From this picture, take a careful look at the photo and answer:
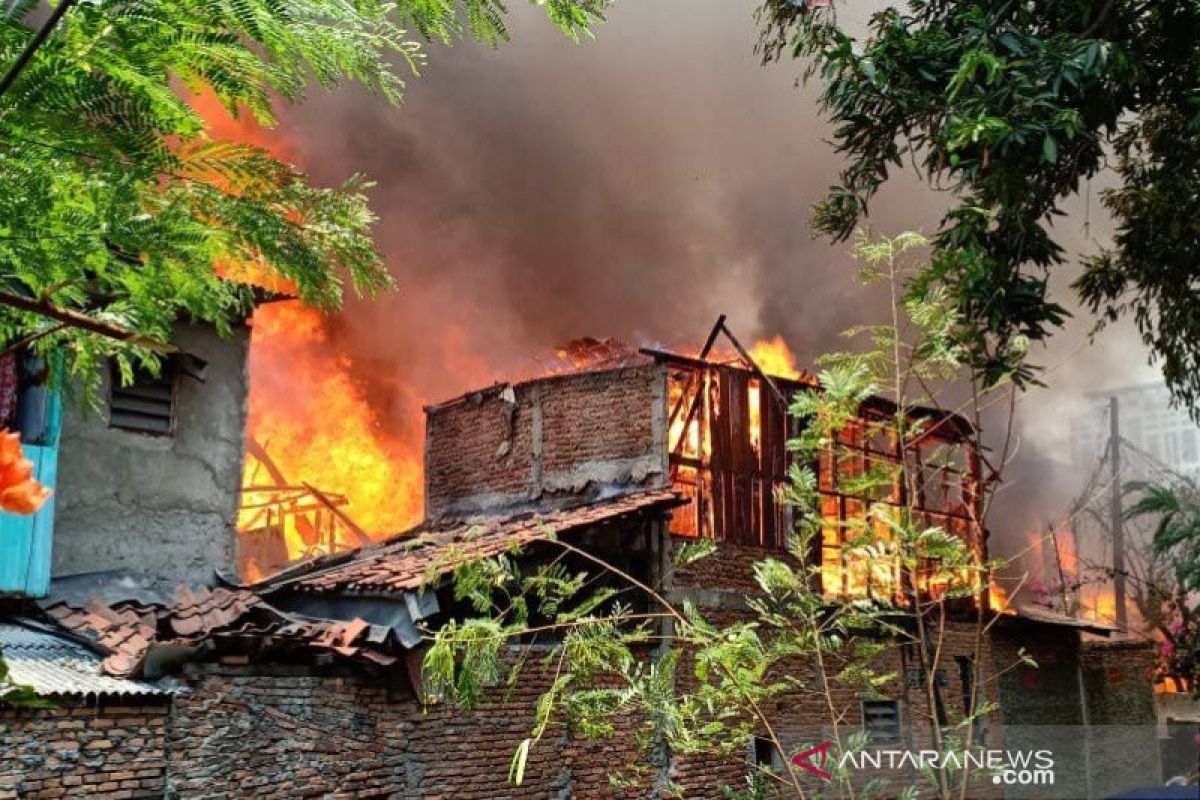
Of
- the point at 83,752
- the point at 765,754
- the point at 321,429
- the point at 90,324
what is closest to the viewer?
the point at 90,324

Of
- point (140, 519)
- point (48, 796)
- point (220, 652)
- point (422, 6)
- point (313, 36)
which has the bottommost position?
point (48, 796)

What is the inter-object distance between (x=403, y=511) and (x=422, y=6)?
19671 mm

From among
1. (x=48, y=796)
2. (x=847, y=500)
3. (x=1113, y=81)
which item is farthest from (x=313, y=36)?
(x=847, y=500)

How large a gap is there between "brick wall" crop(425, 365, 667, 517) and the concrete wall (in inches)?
177

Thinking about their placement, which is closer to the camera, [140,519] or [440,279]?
[140,519]

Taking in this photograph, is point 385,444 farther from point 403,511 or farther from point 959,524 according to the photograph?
point 959,524

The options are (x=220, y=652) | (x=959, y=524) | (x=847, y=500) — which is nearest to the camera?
(x=220, y=652)

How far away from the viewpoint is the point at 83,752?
359 inches

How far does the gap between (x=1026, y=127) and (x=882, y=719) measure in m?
10.5

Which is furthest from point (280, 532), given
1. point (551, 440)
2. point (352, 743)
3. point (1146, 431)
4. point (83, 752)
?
point (1146, 431)

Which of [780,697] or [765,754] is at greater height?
[780,697]

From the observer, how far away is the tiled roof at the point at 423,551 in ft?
38.2

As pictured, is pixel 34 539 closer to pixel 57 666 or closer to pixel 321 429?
pixel 57 666

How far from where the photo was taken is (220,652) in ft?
33.4
